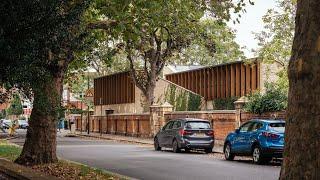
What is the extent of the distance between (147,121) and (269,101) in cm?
1701

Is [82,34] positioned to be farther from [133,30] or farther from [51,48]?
[133,30]

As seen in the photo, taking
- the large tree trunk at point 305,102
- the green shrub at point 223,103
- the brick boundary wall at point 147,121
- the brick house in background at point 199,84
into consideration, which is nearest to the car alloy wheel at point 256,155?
the brick boundary wall at point 147,121

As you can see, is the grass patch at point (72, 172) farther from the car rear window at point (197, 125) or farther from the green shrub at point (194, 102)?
the green shrub at point (194, 102)

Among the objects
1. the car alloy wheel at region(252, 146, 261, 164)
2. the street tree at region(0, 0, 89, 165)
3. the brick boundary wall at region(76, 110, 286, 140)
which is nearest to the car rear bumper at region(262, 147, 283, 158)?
the car alloy wheel at region(252, 146, 261, 164)

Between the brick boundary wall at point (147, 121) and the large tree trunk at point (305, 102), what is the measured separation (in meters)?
20.2

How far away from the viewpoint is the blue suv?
1942 cm

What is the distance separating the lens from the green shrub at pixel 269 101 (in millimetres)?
28281

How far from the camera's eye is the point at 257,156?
790 inches

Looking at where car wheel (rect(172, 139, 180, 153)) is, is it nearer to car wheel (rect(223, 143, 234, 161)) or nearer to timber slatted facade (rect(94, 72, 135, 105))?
car wheel (rect(223, 143, 234, 161))

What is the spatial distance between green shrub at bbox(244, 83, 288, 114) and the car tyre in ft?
26.5

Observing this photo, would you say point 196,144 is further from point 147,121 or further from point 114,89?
point 114,89

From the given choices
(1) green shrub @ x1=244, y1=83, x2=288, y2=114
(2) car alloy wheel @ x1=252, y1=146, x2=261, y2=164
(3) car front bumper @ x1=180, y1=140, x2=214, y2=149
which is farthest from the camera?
(1) green shrub @ x1=244, y1=83, x2=288, y2=114

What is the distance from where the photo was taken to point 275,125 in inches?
787

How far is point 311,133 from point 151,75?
3831 cm
